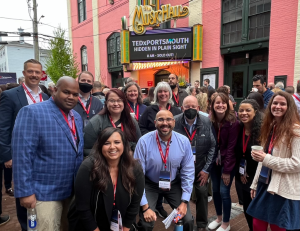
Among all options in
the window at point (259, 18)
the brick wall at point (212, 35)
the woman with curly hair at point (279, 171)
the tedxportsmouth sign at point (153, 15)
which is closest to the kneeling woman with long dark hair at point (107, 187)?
the woman with curly hair at point (279, 171)

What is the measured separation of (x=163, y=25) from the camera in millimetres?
13273

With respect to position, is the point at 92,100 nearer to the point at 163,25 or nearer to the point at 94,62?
the point at 163,25

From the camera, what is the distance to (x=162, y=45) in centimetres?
1170

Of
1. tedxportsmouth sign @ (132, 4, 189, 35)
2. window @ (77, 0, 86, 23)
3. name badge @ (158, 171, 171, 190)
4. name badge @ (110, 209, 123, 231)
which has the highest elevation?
window @ (77, 0, 86, 23)

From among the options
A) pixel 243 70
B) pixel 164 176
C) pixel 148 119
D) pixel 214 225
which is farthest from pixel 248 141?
pixel 243 70

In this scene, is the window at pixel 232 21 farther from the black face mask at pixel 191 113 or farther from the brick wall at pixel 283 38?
the black face mask at pixel 191 113

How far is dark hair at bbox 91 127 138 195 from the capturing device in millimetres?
1989

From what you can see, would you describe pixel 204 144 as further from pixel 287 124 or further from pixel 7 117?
pixel 7 117

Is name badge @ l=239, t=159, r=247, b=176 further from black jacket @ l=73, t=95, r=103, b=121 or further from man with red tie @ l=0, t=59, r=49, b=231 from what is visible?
man with red tie @ l=0, t=59, r=49, b=231

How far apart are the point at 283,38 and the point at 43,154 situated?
8658 millimetres

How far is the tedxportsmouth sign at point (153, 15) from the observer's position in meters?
10.8

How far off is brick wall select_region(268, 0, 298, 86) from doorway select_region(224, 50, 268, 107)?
587 millimetres

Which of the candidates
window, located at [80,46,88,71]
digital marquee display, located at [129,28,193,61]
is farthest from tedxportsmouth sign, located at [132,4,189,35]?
window, located at [80,46,88,71]

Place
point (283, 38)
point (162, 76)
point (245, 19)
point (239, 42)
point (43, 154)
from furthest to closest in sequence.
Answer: point (162, 76) → point (239, 42) → point (245, 19) → point (283, 38) → point (43, 154)
